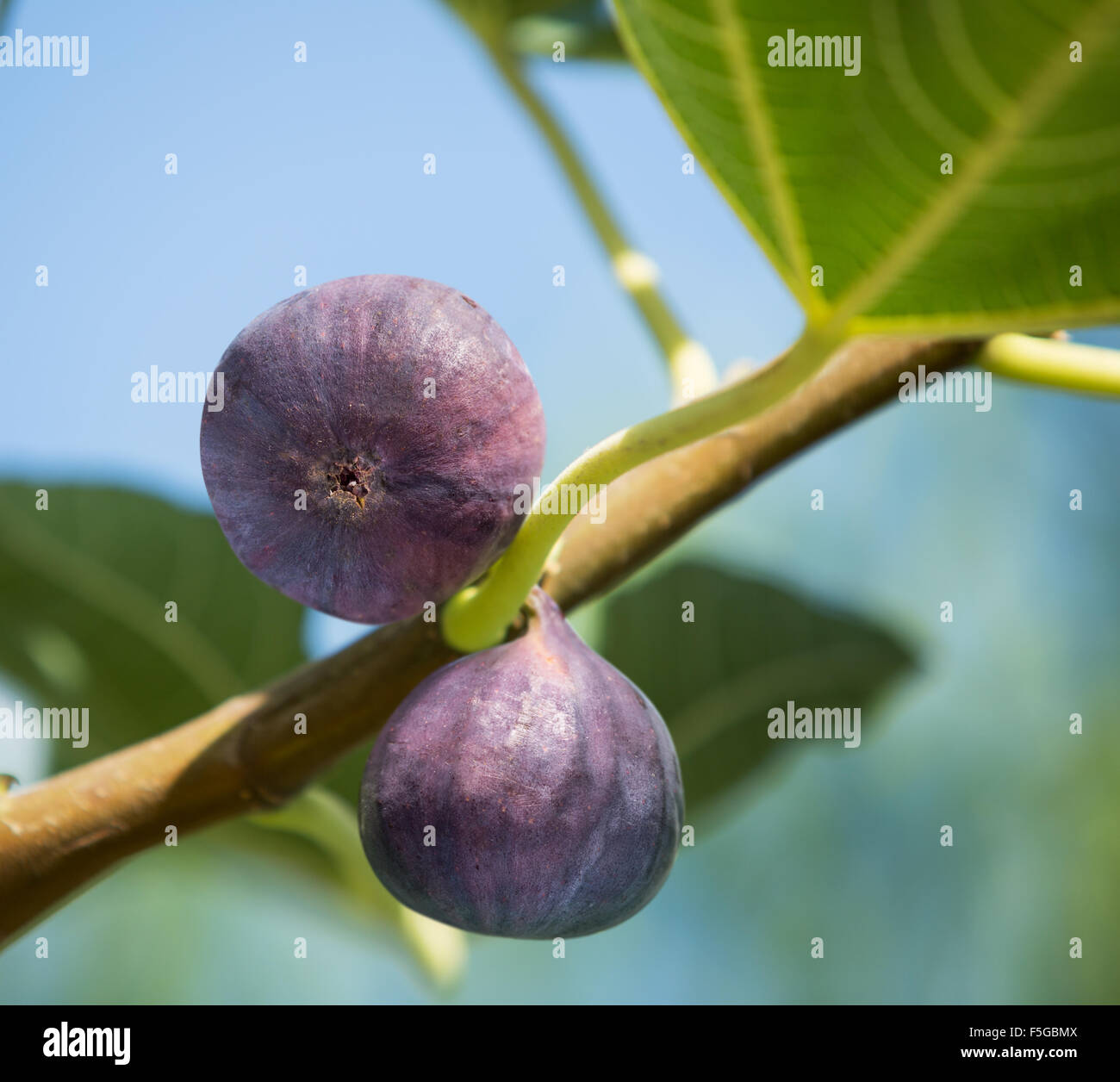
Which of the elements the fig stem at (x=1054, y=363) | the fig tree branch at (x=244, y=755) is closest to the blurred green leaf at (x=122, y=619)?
the fig tree branch at (x=244, y=755)

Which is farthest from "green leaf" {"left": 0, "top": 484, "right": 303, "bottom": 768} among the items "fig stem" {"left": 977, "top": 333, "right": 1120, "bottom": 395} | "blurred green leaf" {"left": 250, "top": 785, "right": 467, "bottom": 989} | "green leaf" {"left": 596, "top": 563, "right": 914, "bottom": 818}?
"fig stem" {"left": 977, "top": 333, "right": 1120, "bottom": 395}

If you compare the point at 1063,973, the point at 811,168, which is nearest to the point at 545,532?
the point at 811,168

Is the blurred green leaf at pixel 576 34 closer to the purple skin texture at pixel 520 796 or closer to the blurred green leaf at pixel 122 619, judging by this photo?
the blurred green leaf at pixel 122 619

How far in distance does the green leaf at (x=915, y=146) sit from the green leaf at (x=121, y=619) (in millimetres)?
661

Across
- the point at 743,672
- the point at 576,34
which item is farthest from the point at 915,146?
the point at 576,34

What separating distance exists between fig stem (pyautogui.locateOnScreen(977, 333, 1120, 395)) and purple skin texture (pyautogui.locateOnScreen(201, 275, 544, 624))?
0.95ft

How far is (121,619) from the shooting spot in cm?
101

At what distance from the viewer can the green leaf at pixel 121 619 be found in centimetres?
99

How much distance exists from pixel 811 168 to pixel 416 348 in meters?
0.19

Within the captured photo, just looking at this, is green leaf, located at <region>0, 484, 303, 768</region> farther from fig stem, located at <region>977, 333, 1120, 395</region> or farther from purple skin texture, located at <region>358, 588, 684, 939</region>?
fig stem, located at <region>977, 333, 1120, 395</region>

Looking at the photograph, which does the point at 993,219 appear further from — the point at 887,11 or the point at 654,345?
the point at 654,345

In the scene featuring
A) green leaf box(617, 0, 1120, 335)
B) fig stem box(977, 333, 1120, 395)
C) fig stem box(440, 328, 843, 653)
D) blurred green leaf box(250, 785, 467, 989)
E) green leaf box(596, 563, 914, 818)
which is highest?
green leaf box(617, 0, 1120, 335)

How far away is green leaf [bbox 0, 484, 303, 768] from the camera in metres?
0.99

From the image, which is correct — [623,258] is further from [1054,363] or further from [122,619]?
[122,619]
